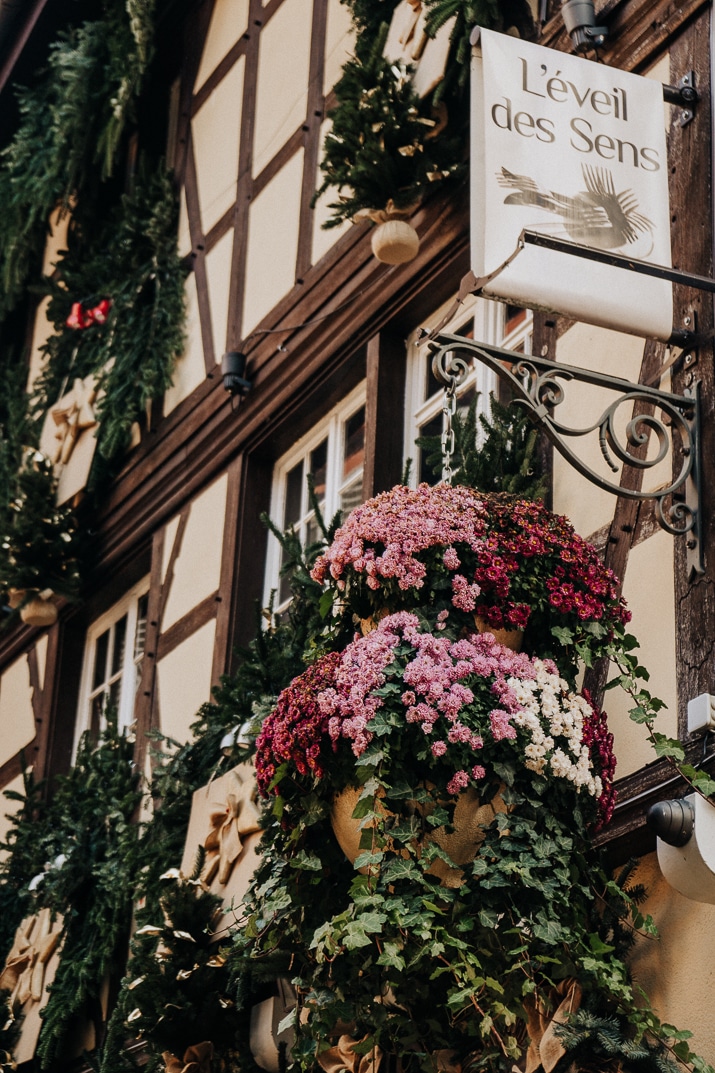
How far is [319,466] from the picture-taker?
839 cm

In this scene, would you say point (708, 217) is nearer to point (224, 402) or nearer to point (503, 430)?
point (503, 430)

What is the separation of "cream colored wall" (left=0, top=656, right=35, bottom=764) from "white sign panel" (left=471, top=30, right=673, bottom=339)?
19.4 ft

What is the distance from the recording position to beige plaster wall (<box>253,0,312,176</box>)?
29.8 ft

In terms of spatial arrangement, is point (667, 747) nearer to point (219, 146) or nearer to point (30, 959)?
point (30, 959)

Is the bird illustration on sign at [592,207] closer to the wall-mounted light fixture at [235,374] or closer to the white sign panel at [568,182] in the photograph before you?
the white sign panel at [568,182]

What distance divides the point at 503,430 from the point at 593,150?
1.05m

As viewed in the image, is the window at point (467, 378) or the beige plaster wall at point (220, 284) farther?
the beige plaster wall at point (220, 284)

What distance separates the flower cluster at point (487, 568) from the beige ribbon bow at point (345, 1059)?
1.25m

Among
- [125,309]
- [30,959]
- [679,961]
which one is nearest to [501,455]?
[679,961]

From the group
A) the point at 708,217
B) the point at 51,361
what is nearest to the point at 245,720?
the point at 708,217

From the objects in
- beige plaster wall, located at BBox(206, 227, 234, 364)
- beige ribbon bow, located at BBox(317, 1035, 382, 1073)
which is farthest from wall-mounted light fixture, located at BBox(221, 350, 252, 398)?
beige ribbon bow, located at BBox(317, 1035, 382, 1073)

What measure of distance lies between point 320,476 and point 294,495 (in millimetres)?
260

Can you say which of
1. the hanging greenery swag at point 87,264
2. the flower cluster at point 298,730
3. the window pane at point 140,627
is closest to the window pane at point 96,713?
the window pane at point 140,627

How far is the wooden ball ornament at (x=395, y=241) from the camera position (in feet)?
23.8
